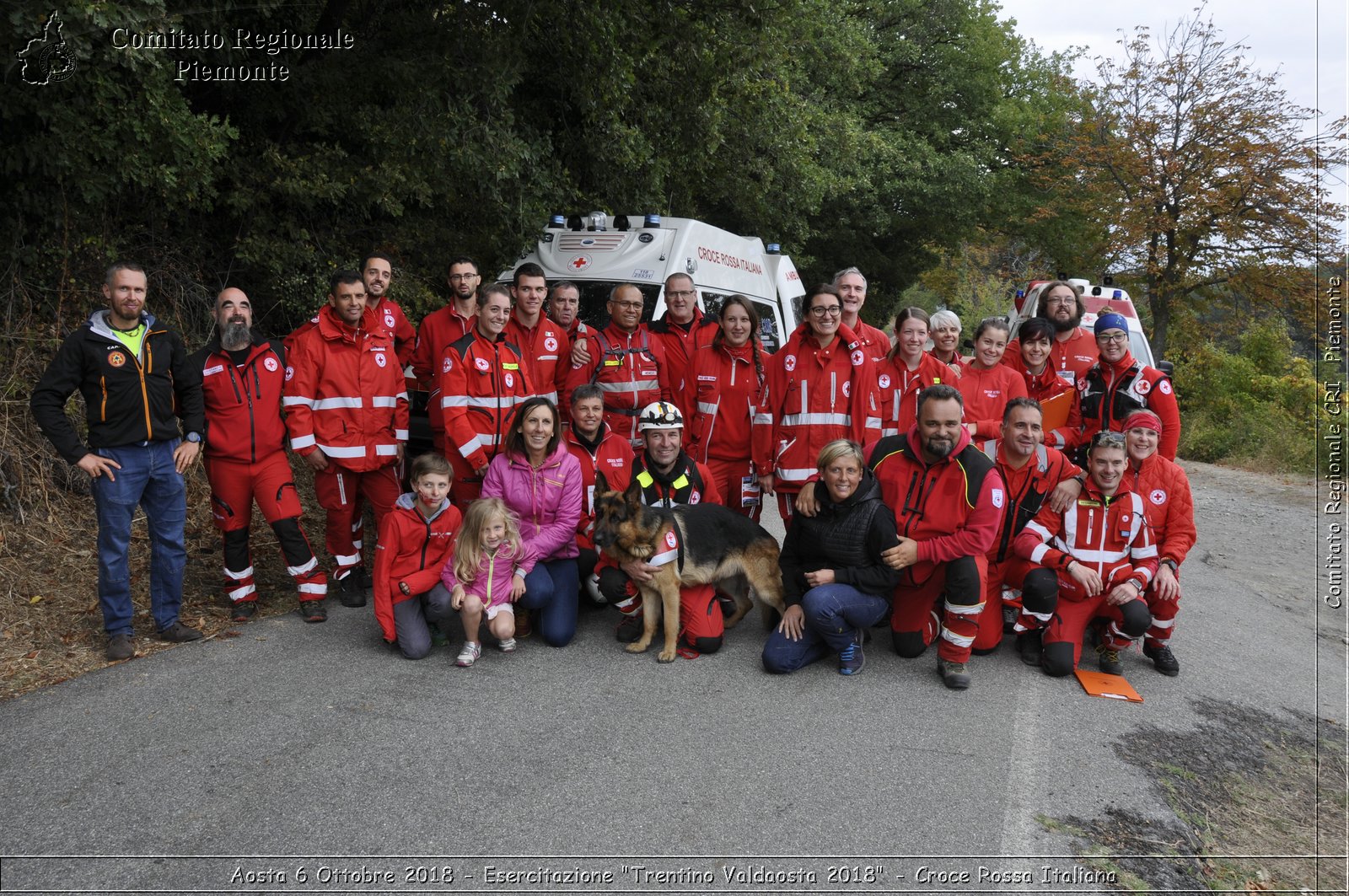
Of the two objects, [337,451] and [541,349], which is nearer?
[337,451]

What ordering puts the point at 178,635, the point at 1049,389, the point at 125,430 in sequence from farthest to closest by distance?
1. the point at 1049,389
2. the point at 178,635
3. the point at 125,430

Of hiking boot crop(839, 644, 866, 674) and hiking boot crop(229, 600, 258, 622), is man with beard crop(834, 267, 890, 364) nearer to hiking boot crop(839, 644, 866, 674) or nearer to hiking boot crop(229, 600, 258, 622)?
hiking boot crop(839, 644, 866, 674)

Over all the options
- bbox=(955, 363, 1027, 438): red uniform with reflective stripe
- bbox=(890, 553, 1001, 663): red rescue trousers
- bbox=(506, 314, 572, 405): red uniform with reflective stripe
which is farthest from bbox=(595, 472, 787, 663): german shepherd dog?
bbox=(955, 363, 1027, 438): red uniform with reflective stripe

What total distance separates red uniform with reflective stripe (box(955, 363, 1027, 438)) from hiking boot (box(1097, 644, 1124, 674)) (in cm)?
172

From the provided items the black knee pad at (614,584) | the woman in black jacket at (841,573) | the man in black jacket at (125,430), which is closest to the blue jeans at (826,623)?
the woman in black jacket at (841,573)

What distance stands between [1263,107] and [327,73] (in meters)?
18.4

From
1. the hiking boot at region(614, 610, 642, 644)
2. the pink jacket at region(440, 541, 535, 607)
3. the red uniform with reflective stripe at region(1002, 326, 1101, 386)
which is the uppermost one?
the red uniform with reflective stripe at region(1002, 326, 1101, 386)

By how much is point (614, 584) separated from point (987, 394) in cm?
310

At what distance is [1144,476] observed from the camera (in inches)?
205

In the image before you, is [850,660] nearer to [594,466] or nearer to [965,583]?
[965,583]

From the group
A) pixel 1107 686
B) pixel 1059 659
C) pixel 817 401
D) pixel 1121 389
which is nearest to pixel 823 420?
pixel 817 401

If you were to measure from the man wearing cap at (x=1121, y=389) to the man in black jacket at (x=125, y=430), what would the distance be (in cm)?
598

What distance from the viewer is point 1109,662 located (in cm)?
510

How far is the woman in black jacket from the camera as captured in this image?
16.0ft
